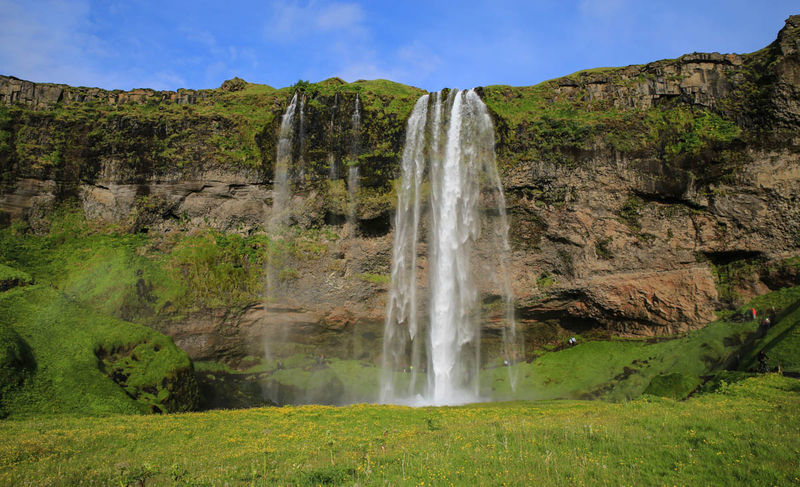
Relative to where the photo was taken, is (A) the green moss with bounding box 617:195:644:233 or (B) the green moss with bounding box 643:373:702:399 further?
(A) the green moss with bounding box 617:195:644:233

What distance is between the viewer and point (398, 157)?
4294 centimetres

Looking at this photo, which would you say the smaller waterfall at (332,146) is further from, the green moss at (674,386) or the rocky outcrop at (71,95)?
the green moss at (674,386)

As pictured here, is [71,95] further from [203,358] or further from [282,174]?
[203,358]

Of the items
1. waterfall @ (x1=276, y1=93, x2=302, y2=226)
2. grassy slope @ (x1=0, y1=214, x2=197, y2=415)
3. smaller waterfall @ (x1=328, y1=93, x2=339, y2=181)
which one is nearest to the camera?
grassy slope @ (x1=0, y1=214, x2=197, y2=415)

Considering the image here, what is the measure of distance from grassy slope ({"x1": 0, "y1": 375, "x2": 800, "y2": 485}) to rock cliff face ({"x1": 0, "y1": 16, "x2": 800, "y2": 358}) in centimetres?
1971

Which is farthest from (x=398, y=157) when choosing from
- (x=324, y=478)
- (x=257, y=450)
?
(x=324, y=478)

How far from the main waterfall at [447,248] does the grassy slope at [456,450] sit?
19.8m

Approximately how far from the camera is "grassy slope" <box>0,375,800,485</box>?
33.9ft

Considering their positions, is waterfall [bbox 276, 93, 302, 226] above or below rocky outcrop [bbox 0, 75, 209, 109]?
below

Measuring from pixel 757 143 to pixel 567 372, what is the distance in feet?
76.0

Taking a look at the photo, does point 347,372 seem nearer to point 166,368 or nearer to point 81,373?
point 166,368

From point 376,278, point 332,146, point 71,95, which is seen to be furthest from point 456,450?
point 71,95

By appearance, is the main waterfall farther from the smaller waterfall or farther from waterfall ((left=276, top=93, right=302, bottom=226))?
waterfall ((left=276, top=93, right=302, bottom=226))

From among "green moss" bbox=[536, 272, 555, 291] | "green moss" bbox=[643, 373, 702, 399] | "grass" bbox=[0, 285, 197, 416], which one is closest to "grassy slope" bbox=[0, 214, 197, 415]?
"grass" bbox=[0, 285, 197, 416]
